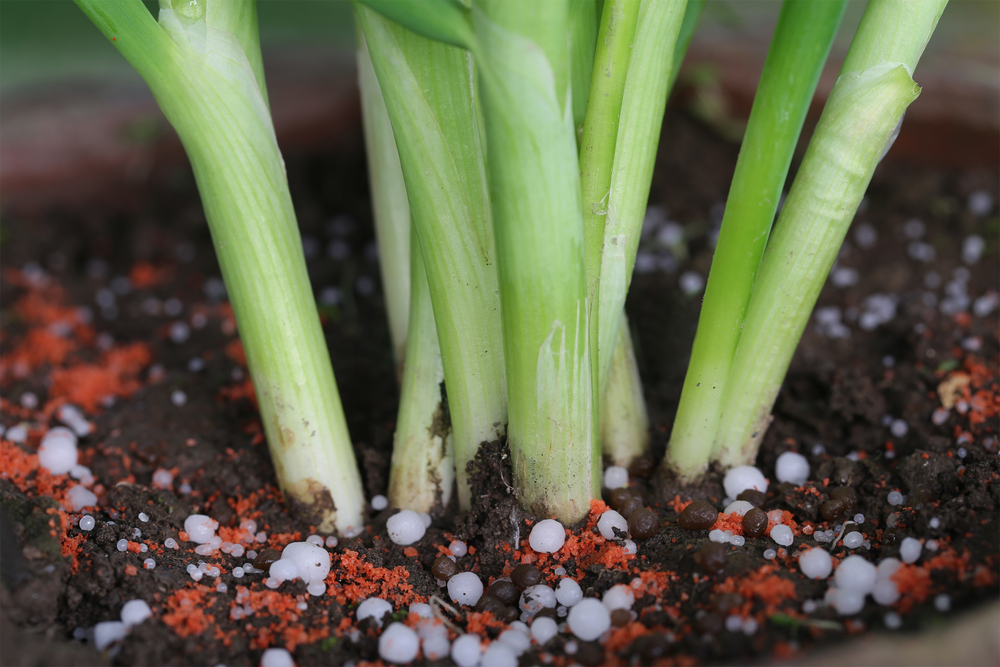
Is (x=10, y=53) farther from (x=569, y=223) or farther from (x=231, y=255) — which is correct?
(x=569, y=223)

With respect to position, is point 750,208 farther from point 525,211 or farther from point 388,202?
point 388,202

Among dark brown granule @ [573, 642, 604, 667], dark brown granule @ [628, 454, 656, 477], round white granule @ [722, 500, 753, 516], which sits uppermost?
dark brown granule @ [573, 642, 604, 667]

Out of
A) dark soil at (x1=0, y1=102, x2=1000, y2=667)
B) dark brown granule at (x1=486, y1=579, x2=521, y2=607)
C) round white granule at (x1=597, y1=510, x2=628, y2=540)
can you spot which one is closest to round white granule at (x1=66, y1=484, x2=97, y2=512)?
dark soil at (x1=0, y1=102, x2=1000, y2=667)

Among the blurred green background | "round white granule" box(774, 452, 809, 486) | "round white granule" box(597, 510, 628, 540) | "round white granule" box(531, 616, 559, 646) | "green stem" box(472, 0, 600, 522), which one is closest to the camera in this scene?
"green stem" box(472, 0, 600, 522)

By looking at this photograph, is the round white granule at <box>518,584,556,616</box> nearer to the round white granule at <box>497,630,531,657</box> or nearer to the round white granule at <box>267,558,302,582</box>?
the round white granule at <box>497,630,531,657</box>

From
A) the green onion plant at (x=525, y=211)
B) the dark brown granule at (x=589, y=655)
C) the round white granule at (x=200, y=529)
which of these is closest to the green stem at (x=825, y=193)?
the green onion plant at (x=525, y=211)

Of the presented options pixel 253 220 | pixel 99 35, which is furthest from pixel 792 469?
pixel 99 35
